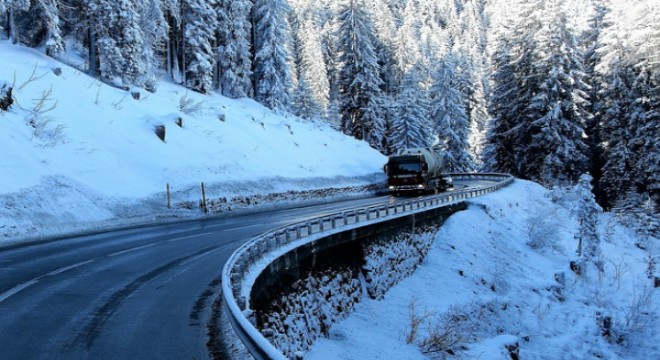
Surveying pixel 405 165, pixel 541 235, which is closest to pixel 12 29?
pixel 405 165

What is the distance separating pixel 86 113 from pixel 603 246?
29.0 metres

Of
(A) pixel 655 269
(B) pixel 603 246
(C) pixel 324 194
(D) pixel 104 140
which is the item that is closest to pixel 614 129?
(B) pixel 603 246

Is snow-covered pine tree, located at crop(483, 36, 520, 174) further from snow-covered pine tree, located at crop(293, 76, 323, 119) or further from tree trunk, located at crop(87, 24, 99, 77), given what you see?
tree trunk, located at crop(87, 24, 99, 77)

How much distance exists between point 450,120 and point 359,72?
37.6 ft

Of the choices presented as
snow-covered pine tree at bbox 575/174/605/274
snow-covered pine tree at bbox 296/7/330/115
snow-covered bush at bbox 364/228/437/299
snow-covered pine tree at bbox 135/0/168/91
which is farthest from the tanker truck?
snow-covered pine tree at bbox 296/7/330/115

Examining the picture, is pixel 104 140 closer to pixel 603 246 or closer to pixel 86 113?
pixel 86 113

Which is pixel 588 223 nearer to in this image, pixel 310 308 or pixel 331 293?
pixel 331 293

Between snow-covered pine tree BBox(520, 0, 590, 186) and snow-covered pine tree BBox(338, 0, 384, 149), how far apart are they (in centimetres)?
1828

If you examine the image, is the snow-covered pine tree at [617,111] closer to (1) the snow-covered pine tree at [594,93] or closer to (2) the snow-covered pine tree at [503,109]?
(1) the snow-covered pine tree at [594,93]

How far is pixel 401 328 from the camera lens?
13211mm

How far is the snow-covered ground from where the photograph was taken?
1243 cm

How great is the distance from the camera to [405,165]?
34.4 meters

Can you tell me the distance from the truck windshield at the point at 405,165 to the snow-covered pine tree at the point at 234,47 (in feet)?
73.2

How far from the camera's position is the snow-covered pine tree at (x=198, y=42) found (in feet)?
151
